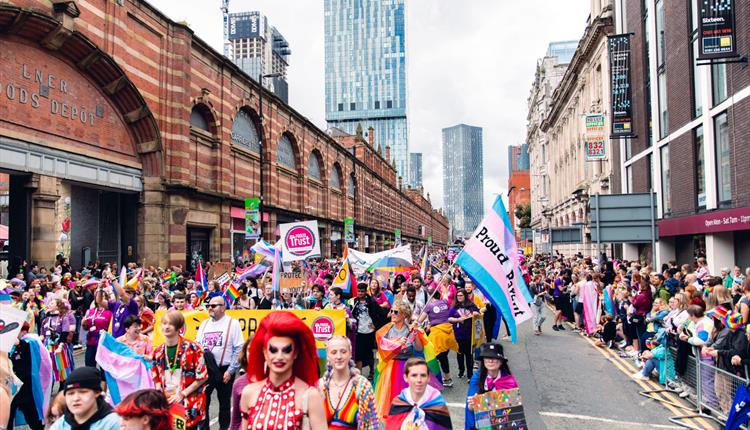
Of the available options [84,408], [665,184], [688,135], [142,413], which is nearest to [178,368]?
[84,408]

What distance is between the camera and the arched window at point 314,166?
46.5 m

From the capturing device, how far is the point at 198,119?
28.1 metres

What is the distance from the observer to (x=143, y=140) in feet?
77.9

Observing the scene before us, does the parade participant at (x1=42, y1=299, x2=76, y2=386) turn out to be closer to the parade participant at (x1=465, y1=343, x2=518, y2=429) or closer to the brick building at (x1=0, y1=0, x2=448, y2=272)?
the parade participant at (x1=465, y1=343, x2=518, y2=429)

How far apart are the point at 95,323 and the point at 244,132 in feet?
84.7

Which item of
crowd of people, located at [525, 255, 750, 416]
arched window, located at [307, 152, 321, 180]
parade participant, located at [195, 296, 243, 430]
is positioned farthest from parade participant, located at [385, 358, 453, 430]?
arched window, located at [307, 152, 321, 180]

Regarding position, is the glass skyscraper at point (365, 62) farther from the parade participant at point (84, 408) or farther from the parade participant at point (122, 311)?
the parade participant at point (84, 408)

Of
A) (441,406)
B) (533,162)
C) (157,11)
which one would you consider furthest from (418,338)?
(533,162)

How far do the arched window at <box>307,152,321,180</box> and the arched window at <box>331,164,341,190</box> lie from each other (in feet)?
14.2

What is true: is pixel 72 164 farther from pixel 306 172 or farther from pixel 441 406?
pixel 306 172

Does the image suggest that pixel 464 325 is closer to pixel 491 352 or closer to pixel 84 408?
pixel 491 352

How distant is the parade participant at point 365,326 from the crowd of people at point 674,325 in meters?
4.96

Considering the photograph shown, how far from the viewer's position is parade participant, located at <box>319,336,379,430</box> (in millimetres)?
4043

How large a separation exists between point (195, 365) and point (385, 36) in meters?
178
